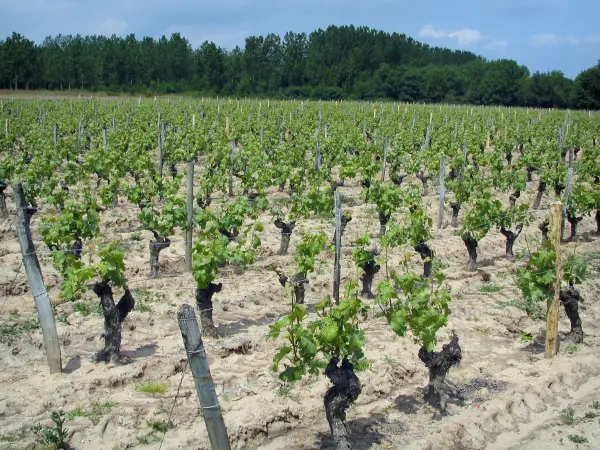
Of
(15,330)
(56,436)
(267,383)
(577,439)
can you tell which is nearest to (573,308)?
(577,439)

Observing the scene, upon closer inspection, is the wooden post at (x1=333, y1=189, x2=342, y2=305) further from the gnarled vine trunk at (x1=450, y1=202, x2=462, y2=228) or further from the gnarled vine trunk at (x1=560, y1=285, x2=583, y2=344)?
the gnarled vine trunk at (x1=450, y1=202, x2=462, y2=228)

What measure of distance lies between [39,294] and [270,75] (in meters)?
81.8

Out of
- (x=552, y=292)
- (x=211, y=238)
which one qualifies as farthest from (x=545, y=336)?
(x=211, y=238)

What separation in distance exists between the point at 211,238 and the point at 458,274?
15.8 feet

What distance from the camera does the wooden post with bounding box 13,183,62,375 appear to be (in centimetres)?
716

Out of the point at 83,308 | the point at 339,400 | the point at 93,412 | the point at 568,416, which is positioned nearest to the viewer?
the point at 339,400

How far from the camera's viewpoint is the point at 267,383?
7086 millimetres

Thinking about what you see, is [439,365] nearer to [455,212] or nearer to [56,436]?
[56,436]

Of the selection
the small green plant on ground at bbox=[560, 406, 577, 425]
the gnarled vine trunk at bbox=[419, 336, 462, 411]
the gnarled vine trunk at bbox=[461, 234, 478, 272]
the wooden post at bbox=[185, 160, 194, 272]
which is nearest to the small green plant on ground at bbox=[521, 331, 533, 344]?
the small green plant on ground at bbox=[560, 406, 577, 425]

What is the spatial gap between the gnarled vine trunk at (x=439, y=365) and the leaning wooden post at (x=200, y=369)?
100.0 inches

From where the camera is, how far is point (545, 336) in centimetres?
851

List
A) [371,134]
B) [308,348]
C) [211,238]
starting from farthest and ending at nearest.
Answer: [371,134]
[211,238]
[308,348]

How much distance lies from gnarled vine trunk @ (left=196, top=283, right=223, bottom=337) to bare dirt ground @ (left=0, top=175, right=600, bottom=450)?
25 centimetres

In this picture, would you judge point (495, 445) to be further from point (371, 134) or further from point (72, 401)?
point (371, 134)
